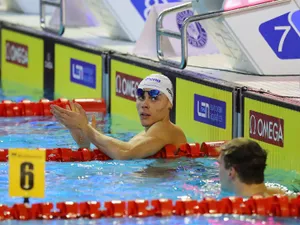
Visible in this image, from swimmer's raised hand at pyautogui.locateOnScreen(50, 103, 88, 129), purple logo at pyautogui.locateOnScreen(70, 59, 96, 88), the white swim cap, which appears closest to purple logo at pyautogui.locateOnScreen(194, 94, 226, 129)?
the white swim cap

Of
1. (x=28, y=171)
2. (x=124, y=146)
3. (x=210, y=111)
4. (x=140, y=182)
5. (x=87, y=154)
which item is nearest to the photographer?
(x=28, y=171)

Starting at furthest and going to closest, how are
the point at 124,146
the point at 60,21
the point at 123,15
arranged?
the point at 60,21
the point at 123,15
the point at 124,146

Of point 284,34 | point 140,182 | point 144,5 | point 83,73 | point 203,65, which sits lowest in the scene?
point 140,182

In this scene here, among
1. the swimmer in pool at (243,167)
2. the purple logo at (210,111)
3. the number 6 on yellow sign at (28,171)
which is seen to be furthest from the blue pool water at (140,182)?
the purple logo at (210,111)

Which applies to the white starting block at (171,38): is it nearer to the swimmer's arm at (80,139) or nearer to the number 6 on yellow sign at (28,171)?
the swimmer's arm at (80,139)

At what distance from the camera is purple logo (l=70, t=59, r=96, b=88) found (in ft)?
30.7

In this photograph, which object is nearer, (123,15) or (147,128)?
(147,128)

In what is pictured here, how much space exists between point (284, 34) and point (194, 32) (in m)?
1.22

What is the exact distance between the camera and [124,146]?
656cm

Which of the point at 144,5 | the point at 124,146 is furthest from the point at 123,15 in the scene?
the point at 124,146

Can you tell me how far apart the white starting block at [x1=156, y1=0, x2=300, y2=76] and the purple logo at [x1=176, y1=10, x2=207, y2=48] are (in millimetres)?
908

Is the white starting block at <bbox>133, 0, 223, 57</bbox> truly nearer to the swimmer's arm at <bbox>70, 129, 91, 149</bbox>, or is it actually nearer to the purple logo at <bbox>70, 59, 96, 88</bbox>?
the purple logo at <bbox>70, 59, 96, 88</bbox>

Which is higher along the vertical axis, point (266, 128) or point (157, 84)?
point (157, 84)

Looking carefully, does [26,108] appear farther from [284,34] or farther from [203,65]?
[284,34]
